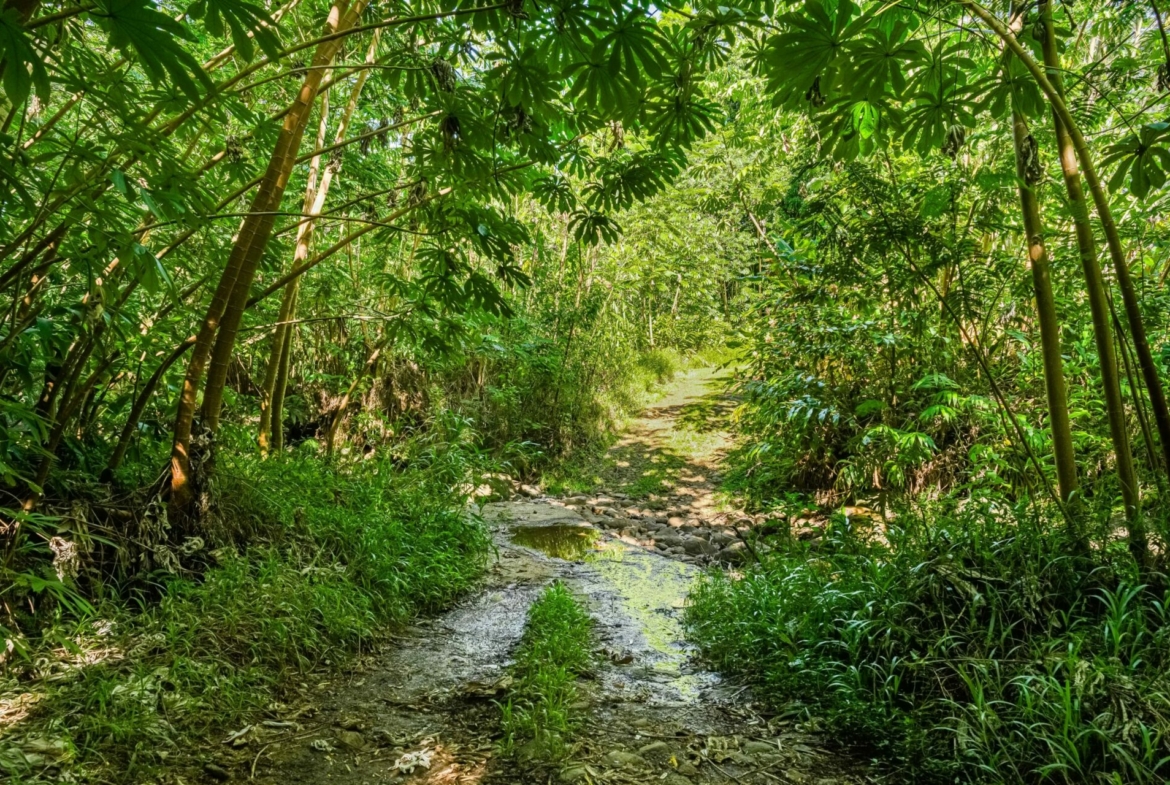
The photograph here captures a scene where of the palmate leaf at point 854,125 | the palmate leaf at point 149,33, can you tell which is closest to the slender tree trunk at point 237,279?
the palmate leaf at point 149,33

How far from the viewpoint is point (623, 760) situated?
7.36ft

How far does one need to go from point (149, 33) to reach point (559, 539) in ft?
18.2

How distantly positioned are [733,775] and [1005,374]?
405 centimetres

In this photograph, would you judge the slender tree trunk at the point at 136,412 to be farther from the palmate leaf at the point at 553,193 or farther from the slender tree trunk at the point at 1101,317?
the slender tree trunk at the point at 1101,317

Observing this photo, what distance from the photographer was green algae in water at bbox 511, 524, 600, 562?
579cm

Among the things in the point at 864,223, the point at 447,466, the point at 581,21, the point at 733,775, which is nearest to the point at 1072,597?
→ the point at 733,775

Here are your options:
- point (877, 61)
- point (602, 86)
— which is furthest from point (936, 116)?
point (602, 86)

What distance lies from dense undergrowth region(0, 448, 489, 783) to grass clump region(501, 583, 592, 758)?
870 millimetres

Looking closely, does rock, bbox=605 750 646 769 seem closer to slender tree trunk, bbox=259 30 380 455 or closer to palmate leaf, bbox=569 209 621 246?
palmate leaf, bbox=569 209 621 246

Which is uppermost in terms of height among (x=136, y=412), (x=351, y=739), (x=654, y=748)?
(x=136, y=412)

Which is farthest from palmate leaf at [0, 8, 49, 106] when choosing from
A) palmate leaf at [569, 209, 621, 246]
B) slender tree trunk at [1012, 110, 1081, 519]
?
slender tree trunk at [1012, 110, 1081, 519]

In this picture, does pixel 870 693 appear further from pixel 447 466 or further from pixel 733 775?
pixel 447 466

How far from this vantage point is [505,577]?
15.6 ft

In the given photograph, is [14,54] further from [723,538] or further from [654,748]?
[723,538]
